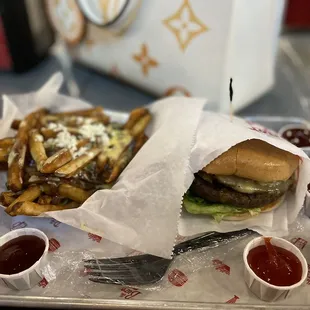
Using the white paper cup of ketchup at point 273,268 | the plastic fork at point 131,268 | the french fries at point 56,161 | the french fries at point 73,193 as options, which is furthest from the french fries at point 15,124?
the white paper cup of ketchup at point 273,268

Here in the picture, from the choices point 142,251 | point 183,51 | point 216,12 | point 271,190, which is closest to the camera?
point 142,251

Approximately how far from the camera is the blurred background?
229cm

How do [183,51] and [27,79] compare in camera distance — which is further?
[27,79]

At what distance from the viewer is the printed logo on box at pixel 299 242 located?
1.57 metres

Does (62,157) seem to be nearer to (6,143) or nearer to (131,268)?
(6,143)

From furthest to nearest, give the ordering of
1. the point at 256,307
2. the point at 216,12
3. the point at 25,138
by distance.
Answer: the point at 216,12
the point at 25,138
the point at 256,307

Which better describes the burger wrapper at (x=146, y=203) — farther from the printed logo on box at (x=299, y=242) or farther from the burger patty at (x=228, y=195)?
the printed logo on box at (x=299, y=242)

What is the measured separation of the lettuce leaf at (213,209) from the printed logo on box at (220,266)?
6.7 inches

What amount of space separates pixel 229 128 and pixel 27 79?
6.48 feet

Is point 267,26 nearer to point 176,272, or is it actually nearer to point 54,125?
point 54,125

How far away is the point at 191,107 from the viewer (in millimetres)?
1836

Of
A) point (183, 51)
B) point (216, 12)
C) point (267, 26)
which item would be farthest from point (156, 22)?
point (267, 26)

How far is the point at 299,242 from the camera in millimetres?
1586

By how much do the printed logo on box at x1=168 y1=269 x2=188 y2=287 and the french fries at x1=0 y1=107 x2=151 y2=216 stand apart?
414 mm
